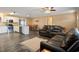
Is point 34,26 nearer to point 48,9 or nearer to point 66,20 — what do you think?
point 48,9

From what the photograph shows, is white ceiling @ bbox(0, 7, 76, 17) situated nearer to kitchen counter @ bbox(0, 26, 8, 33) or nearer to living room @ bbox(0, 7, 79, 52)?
living room @ bbox(0, 7, 79, 52)

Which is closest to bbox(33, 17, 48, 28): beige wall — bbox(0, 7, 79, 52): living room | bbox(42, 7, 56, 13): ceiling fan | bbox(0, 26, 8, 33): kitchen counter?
bbox(0, 7, 79, 52): living room

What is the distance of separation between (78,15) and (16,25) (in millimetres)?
994

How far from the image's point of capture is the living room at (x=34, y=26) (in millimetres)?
1329

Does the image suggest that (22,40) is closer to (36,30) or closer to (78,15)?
(36,30)

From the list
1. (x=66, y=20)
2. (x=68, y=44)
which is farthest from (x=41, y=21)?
(x=68, y=44)

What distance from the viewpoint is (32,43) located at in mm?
1523

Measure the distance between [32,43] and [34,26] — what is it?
0.30 m

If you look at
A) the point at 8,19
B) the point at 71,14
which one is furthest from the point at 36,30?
the point at 71,14

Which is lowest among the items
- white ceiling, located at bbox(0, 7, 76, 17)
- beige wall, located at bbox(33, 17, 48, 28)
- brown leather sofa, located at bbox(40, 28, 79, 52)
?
brown leather sofa, located at bbox(40, 28, 79, 52)

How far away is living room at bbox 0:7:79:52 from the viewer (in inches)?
52.3

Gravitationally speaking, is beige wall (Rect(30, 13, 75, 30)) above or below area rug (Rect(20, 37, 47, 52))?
above

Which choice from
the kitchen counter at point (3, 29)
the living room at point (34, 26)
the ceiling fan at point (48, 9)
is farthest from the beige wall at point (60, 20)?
the kitchen counter at point (3, 29)

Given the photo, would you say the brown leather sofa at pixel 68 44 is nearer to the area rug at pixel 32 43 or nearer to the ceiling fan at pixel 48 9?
the area rug at pixel 32 43
